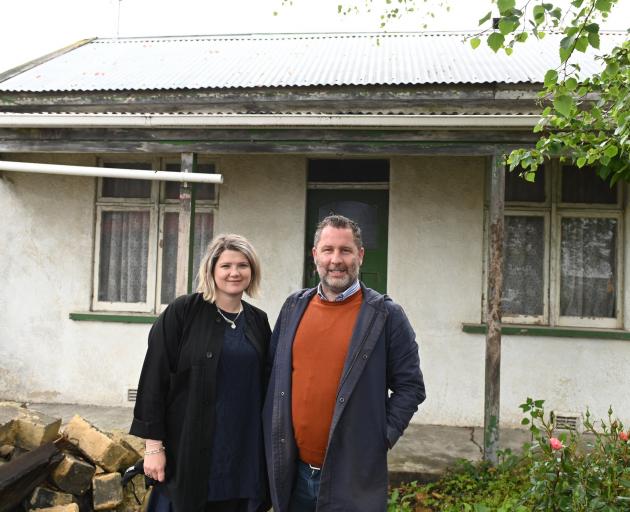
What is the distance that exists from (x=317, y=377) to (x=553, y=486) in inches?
61.6

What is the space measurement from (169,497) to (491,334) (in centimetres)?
308

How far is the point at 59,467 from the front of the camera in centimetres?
371

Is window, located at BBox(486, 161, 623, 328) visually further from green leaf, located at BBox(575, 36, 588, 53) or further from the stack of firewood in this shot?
the stack of firewood

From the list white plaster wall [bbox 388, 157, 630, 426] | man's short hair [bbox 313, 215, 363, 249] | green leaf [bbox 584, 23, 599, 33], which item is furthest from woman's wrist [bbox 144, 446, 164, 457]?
white plaster wall [bbox 388, 157, 630, 426]

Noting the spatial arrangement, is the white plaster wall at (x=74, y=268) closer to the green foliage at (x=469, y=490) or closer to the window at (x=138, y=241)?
the window at (x=138, y=241)

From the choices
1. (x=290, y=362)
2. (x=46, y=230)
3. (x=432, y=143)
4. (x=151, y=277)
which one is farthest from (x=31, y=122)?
(x=290, y=362)

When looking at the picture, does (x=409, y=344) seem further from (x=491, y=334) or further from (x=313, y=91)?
(x=313, y=91)

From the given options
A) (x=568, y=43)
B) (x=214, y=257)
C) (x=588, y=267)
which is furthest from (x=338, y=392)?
(x=588, y=267)

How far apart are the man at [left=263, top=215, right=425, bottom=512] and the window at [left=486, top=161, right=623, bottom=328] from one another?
3846 millimetres

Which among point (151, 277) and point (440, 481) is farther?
point (151, 277)

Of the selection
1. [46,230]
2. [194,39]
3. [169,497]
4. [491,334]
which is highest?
[194,39]

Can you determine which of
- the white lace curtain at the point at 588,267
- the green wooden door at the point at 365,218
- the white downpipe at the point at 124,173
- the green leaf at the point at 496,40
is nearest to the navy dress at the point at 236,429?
the green leaf at the point at 496,40

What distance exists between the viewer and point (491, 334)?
461cm

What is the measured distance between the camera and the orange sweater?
92.9 inches
